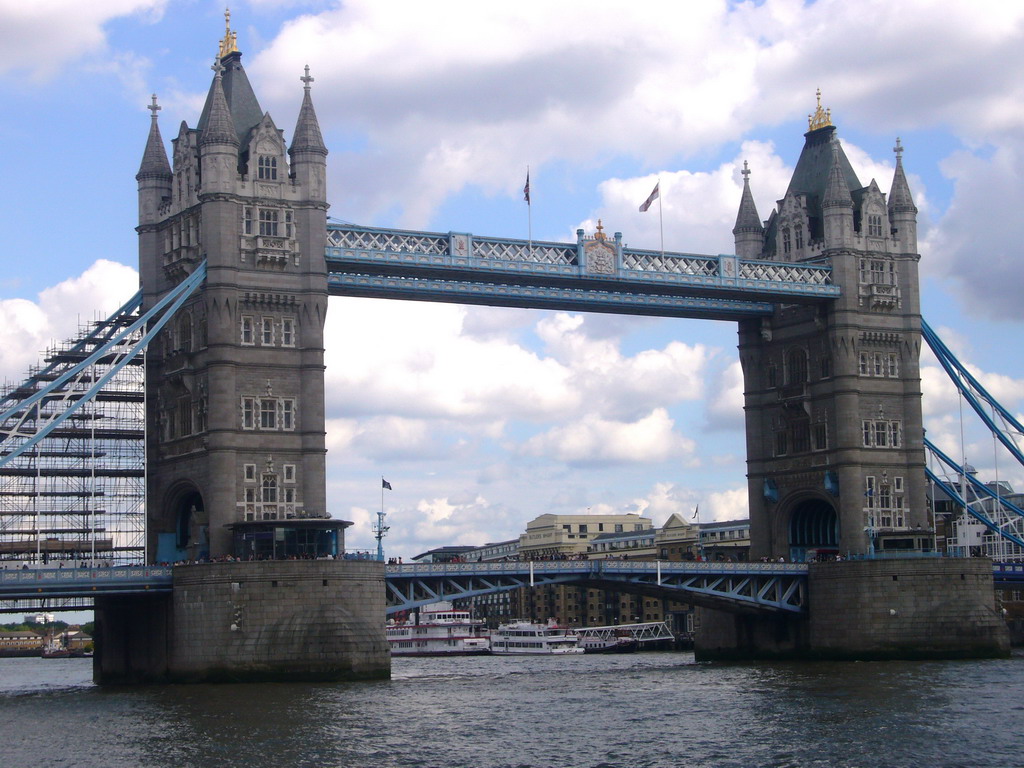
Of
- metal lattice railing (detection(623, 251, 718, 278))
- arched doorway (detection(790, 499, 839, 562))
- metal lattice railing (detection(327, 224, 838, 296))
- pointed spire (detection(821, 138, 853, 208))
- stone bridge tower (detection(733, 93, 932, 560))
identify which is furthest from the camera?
arched doorway (detection(790, 499, 839, 562))

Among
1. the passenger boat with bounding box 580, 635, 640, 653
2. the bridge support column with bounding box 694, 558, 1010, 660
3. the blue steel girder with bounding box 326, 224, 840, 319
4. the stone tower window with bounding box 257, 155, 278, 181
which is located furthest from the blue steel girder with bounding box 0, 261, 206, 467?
the passenger boat with bounding box 580, 635, 640, 653

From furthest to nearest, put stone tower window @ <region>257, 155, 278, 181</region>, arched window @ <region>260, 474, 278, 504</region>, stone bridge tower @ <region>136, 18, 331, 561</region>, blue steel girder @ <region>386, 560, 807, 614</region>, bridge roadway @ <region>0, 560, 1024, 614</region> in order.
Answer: blue steel girder @ <region>386, 560, 807, 614</region> < stone tower window @ <region>257, 155, 278, 181</region> < arched window @ <region>260, 474, 278, 504</region> < stone bridge tower @ <region>136, 18, 331, 561</region> < bridge roadway @ <region>0, 560, 1024, 614</region>

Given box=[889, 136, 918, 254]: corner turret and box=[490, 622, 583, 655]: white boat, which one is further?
box=[490, 622, 583, 655]: white boat

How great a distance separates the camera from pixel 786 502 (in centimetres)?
12862

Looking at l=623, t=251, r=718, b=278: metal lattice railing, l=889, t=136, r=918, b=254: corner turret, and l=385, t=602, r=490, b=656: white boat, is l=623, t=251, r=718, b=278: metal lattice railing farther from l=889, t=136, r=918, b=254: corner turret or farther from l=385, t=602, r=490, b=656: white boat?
l=385, t=602, r=490, b=656: white boat

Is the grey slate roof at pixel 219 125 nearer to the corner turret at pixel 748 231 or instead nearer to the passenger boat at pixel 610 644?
the corner turret at pixel 748 231

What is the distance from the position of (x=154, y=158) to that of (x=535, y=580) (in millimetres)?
37595

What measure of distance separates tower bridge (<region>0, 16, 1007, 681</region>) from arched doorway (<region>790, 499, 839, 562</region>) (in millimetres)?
170

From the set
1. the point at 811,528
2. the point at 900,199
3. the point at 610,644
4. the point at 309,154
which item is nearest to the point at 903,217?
the point at 900,199

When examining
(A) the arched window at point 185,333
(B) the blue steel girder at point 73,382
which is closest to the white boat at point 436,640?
(B) the blue steel girder at point 73,382

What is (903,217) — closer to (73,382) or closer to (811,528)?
(811,528)

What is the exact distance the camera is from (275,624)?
95188 mm

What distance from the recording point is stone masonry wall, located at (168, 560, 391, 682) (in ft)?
311

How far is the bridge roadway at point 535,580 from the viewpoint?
312ft
